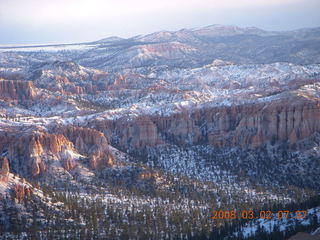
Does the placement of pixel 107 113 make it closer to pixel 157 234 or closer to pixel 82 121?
pixel 82 121

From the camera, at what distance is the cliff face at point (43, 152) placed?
89625 millimetres

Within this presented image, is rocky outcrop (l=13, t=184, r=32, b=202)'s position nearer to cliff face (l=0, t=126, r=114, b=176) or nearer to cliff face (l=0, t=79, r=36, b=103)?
cliff face (l=0, t=126, r=114, b=176)

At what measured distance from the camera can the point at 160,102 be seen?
13238 centimetres

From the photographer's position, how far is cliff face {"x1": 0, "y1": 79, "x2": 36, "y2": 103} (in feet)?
461

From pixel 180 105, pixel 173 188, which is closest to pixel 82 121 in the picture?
pixel 180 105

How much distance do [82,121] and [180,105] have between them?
21619mm

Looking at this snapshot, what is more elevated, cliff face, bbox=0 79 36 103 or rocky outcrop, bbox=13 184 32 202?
cliff face, bbox=0 79 36 103
